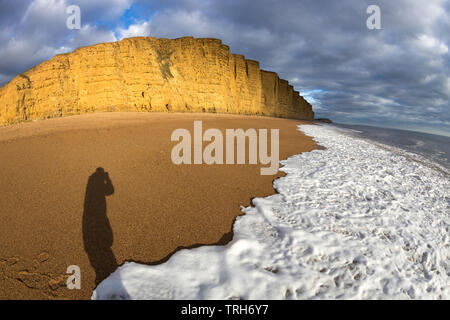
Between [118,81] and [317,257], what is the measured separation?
Result: 3342cm

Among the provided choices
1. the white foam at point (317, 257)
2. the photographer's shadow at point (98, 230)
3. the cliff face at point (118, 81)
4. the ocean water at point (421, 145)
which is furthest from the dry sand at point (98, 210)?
the cliff face at point (118, 81)

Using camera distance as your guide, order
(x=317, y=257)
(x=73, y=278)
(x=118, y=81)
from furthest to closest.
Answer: (x=118, y=81)
(x=317, y=257)
(x=73, y=278)

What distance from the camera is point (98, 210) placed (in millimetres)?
3893

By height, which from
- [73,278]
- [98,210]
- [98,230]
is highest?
[98,210]

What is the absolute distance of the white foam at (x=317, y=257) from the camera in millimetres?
2510

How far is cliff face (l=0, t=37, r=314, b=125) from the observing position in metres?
28.2

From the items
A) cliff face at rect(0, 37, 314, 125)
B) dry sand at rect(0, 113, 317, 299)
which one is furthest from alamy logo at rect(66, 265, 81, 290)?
cliff face at rect(0, 37, 314, 125)

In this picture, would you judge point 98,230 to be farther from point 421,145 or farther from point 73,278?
point 421,145

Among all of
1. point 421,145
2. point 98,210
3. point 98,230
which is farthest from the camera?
point 421,145

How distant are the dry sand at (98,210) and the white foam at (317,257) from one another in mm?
354

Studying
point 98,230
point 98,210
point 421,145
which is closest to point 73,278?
point 98,230
